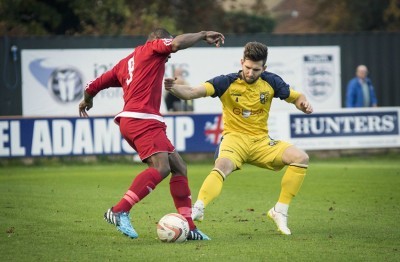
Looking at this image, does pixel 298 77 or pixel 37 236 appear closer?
pixel 37 236

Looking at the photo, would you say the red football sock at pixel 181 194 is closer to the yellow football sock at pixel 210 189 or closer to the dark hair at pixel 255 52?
the yellow football sock at pixel 210 189

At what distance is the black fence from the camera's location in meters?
23.6

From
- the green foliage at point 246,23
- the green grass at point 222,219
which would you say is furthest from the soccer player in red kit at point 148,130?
the green foliage at point 246,23

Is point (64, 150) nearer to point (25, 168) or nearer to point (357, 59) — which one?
point (25, 168)

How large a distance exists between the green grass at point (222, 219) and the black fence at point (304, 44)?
3.99m

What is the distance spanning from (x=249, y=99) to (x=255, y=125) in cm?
31

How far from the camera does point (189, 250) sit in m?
9.52

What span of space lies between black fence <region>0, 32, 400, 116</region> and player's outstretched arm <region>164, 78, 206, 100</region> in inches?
544

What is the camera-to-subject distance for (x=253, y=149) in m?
11.0

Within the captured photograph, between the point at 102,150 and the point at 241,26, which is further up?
the point at 241,26

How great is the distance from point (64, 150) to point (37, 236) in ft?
37.5

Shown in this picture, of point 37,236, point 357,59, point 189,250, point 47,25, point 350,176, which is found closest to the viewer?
point 189,250

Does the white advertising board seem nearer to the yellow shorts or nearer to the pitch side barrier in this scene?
the pitch side barrier

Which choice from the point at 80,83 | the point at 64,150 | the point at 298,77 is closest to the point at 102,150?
the point at 64,150
